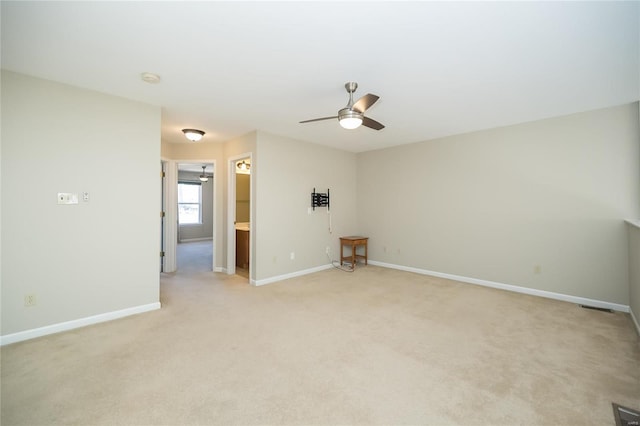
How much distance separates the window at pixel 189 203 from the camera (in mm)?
9938

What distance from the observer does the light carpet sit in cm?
172

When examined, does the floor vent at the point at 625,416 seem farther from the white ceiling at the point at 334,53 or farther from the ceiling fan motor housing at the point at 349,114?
the ceiling fan motor housing at the point at 349,114

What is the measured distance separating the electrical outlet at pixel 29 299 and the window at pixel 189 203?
7.50 m

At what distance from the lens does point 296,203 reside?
16.6 ft

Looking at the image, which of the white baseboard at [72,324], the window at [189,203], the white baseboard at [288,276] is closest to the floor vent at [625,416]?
the white baseboard at [288,276]

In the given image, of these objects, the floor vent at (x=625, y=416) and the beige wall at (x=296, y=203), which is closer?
the floor vent at (x=625, y=416)

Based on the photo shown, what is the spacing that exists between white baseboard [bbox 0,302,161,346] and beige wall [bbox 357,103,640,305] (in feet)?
14.3

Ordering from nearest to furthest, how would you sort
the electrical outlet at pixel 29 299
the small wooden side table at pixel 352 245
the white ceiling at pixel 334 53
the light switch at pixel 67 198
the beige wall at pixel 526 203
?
1. the white ceiling at pixel 334 53
2. the electrical outlet at pixel 29 299
3. the light switch at pixel 67 198
4. the beige wall at pixel 526 203
5. the small wooden side table at pixel 352 245

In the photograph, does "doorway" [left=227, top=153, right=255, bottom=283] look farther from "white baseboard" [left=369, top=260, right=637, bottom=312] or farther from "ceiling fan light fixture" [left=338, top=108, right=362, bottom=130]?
"white baseboard" [left=369, top=260, right=637, bottom=312]

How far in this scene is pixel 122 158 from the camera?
3146 mm

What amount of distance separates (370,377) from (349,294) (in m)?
1.95

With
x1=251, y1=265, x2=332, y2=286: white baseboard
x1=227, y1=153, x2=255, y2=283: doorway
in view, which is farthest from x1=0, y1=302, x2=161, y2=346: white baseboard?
x1=227, y1=153, x2=255, y2=283: doorway

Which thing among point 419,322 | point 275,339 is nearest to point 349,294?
point 419,322

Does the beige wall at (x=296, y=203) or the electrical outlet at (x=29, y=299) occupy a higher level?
the beige wall at (x=296, y=203)
